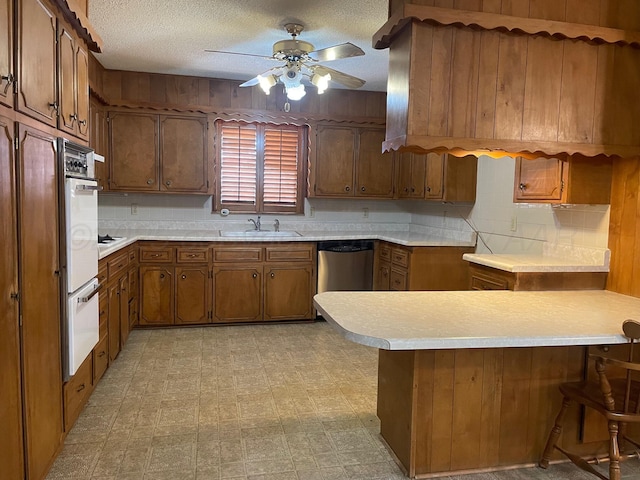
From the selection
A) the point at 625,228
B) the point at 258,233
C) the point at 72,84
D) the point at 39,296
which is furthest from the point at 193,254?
the point at 625,228

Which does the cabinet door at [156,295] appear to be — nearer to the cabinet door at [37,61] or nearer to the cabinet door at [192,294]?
the cabinet door at [192,294]

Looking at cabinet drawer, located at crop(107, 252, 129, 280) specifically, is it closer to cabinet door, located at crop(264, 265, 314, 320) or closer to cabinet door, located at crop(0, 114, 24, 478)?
cabinet door, located at crop(264, 265, 314, 320)

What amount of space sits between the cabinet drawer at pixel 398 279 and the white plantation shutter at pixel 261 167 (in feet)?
4.59

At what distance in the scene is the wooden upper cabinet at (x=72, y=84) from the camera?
2244mm

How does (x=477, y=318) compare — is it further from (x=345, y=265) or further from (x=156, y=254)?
(x=156, y=254)

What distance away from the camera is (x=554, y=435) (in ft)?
7.32

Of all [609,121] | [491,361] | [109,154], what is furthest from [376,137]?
[491,361]

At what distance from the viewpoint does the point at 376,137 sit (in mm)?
5340

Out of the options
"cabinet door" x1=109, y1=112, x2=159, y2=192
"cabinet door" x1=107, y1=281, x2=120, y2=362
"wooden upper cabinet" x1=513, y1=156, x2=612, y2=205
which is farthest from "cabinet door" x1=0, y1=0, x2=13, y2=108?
Result: "cabinet door" x1=109, y1=112, x2=159, y2=192

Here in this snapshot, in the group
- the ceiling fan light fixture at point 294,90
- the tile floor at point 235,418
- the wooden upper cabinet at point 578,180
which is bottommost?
the tile floor at point 235,418

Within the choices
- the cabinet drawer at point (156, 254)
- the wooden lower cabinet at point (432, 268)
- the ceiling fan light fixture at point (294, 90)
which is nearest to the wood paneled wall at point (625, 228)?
the wooden lower cabinet at point (432, 268)

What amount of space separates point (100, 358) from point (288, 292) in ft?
6.76

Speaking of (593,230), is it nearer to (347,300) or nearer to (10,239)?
(347,300)

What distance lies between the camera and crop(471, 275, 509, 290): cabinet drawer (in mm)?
2851
